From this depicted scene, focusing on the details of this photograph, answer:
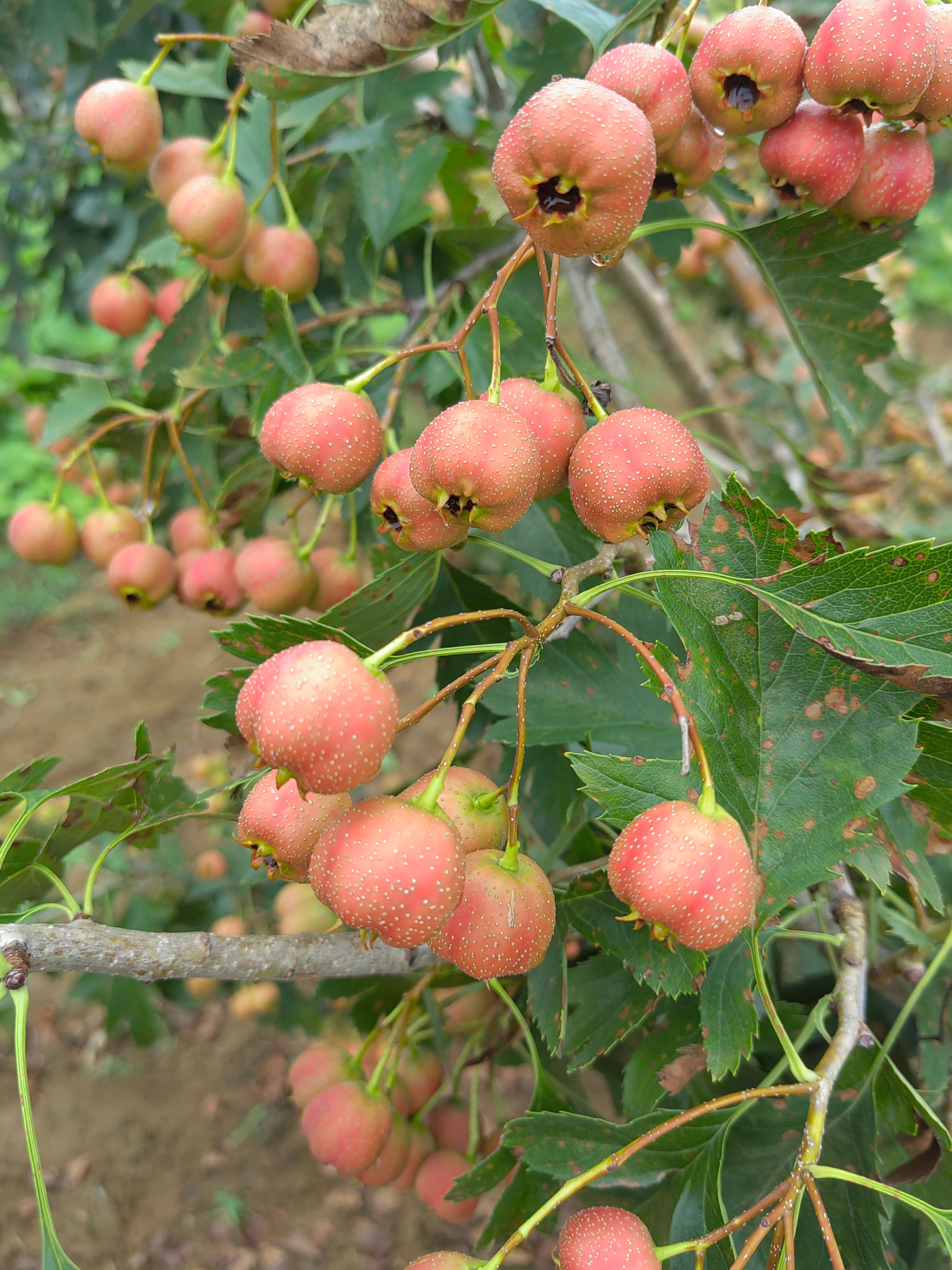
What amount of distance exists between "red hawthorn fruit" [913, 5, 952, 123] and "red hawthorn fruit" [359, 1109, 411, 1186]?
128cm

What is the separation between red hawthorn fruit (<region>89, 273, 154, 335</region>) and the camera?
1.66m

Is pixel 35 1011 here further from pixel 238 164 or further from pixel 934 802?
pixel 934 802

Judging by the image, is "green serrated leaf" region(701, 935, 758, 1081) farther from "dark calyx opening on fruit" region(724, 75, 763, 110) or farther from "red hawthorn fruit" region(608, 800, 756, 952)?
"dark calyx opening on fruit" region(724, 75, 763, 110)

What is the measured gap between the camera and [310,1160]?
8.16 feet

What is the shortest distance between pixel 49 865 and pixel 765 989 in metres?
0.76

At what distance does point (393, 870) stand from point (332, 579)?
775 millimetres

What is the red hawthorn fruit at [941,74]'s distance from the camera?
761 mm

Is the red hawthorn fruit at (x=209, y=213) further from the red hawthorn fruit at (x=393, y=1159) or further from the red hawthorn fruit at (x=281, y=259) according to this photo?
the red hawthorn fruit at (x=393, y=1159)

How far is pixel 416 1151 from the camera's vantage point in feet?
4.14

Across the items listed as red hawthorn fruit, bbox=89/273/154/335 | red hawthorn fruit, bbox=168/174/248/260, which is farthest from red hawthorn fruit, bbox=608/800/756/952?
red hawthorn fruit, bbox=89/273/154/335

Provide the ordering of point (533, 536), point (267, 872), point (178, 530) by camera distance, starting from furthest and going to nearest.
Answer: point (178, 530) < point (533, 536) < point (267, 872)

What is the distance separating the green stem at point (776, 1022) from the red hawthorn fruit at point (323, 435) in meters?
0.57

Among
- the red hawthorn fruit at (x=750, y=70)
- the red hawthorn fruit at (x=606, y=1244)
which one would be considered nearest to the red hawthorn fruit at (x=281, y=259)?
the red hawthorn fruit at (x=750, y=70)

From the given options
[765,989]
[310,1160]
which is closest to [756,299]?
[765,989]
